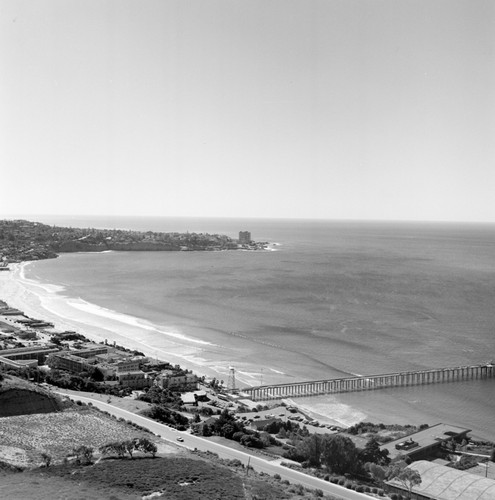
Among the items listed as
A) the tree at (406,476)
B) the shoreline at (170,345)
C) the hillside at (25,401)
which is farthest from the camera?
the shoreline at (170,345)

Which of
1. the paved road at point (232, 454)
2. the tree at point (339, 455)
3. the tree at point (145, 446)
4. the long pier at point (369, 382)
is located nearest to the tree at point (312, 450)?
the tree at point (339, 455)

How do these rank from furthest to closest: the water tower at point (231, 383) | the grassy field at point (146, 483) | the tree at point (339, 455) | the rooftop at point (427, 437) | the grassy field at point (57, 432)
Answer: the water tower at point (231, 383) < the rooftop at point (427, 437) < the tree at point (339, 455) < the grassy field at point (57, 432) < the grassy field at point (146, 483)

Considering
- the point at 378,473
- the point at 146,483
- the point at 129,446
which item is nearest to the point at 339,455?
the point at 378,473

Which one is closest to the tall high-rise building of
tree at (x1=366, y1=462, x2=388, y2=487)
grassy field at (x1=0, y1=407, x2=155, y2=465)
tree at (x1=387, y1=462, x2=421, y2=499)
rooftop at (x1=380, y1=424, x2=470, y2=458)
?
rooftop at (x1=380, y1=424, x2=470, y2=458)

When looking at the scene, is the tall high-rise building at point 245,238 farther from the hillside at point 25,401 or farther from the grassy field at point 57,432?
the grassy field at point 57,432

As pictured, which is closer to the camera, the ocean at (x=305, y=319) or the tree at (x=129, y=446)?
the tree at (x=129, y=446)

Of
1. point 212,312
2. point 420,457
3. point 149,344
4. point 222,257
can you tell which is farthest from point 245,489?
point 222,257

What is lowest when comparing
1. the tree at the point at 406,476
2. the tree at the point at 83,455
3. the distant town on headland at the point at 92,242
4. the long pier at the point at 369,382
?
the long pier at the point at 369,382
